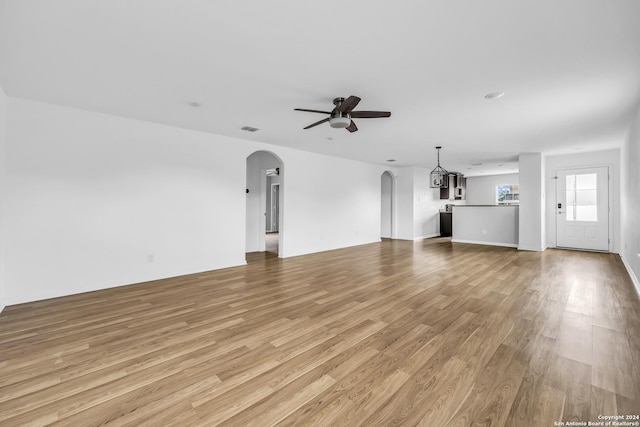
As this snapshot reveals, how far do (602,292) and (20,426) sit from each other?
230 inches

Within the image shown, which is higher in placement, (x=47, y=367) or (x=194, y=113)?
(x=194, y=113)

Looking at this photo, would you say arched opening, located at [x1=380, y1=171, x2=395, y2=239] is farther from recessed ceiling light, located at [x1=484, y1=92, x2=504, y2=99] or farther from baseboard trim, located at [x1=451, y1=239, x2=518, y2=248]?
recessed ceiling light, located at [x1=484, y1=92, x2=504, y2=99]

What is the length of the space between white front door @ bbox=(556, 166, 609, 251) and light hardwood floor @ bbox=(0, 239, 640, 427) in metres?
3.48

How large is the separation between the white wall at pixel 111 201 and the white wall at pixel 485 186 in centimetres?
1013

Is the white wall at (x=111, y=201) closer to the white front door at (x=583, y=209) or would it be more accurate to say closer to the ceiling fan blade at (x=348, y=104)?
the ceiling fan blade at (x=348, y=104)

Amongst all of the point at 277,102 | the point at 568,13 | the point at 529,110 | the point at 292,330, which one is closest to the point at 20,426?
the point at 292,330

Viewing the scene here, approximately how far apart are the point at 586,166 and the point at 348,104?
734 centimetres

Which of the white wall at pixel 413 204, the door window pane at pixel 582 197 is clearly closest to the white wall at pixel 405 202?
the white wall at pixel 413 204

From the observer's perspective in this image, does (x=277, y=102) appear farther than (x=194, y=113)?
No

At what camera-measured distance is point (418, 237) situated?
935 centimetres

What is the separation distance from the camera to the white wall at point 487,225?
7.61 m

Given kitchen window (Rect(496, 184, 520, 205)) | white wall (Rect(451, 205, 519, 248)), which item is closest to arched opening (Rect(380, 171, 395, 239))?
white wall (Rect(451, 205, 519, 248))

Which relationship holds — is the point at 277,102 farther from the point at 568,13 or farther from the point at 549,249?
the point at 549,249

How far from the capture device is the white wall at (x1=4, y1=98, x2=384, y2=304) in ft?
11.1
